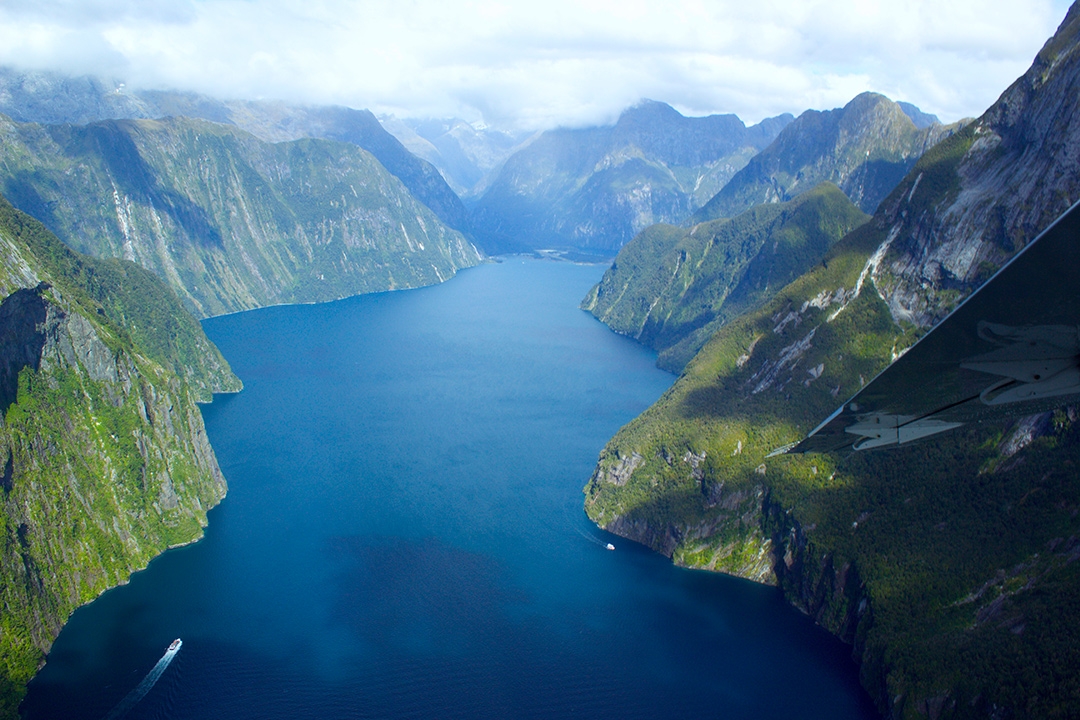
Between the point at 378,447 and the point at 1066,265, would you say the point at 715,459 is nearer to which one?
the point at 378,447

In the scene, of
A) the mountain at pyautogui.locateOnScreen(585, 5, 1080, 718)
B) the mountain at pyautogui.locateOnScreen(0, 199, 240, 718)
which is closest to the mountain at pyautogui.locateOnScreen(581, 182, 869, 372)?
the mountain at pyautogui.locateOnScreen(585, 5, 1080, 718)

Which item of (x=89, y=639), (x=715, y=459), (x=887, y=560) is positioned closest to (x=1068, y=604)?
(x=887, y=560)

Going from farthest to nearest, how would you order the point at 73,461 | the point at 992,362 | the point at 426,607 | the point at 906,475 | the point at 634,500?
the point at 634,500, the point at 73,461, the point at 906,475, the point at 426,607, the point at 992,362

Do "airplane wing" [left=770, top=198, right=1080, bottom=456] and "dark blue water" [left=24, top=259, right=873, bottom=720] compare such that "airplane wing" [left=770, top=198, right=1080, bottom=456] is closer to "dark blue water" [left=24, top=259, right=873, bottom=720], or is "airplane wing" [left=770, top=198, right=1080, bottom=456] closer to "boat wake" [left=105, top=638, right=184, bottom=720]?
"dark blue water" [left=24, top=259, right=873, bottom=720]

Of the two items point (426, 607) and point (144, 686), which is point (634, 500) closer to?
point (426, 607)

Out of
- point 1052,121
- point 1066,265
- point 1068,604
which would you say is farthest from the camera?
point 1052,121

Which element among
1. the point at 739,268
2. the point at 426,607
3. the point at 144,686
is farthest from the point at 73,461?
the point at 739,268
